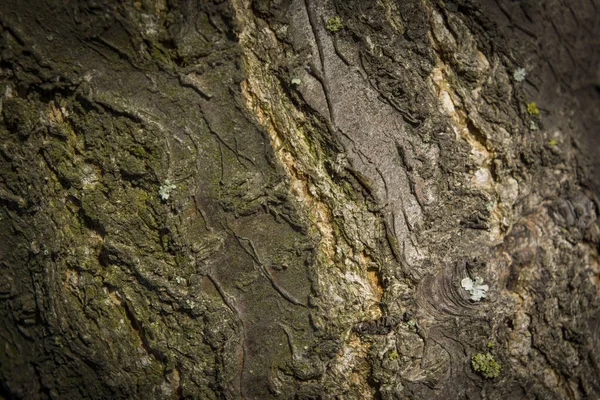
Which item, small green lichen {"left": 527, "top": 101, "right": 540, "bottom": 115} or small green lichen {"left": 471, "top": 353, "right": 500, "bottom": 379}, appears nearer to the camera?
small green lichen {"left": 471, "top": 353, "right": 500, "bottom": 379}

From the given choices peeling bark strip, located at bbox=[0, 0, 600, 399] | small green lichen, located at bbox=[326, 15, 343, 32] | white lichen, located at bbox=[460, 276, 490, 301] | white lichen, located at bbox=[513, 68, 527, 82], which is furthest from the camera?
white lichen, located at bbox=[513, 68, 527, 82]

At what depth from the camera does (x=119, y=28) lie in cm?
155

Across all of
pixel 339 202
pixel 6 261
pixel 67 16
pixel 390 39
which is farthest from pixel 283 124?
pixel 6 261

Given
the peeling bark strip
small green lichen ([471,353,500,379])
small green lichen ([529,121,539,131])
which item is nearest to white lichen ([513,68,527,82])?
the peeling bark strip

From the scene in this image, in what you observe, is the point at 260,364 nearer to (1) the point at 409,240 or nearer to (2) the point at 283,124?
A: (1) the point at 409,240

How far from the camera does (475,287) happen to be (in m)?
1.85

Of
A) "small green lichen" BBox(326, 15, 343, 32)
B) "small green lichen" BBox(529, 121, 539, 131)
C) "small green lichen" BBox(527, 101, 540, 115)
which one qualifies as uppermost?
"small green lichen" BBox(527, 101, 540, 115)

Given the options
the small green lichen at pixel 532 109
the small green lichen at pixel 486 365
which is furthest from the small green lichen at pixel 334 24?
the small green lichen at pixel 486 365

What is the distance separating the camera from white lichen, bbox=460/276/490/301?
1845 millimetres

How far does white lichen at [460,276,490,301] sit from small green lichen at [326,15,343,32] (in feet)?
→ 3.72

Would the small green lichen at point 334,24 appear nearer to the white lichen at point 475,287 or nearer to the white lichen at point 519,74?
the white lichen at point 519,74

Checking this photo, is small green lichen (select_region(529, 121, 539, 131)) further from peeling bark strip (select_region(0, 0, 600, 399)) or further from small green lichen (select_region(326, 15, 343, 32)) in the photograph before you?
small green lichen (select_region(326, 15, 343, 32))

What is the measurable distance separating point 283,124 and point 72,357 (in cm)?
127

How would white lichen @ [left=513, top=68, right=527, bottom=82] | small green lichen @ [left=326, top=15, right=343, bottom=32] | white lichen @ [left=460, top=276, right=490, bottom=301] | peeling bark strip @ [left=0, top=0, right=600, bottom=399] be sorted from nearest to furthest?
peeling bark strip @ [left=0, top=0, right=600, bottom=399]
small green lichen @ [left=326, top=15, right=343, bottom=32]
white lichen @ [left=460, top=276, right=490, bottom=301]
white lichen @ [left=513, top=68, right=527, bottom=82]
